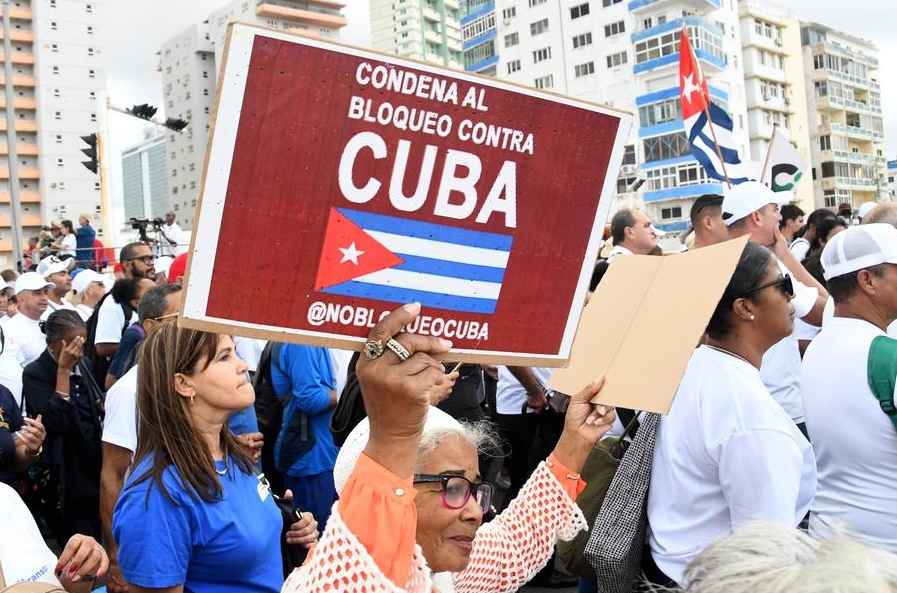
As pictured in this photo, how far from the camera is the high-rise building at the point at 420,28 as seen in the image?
10694cm

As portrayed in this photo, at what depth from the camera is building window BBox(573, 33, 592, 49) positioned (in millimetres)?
58875

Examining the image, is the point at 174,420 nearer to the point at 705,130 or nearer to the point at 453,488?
the point at 453,488

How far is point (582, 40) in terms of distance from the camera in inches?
2345

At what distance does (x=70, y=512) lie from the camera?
511cm

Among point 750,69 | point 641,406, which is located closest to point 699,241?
point 641,406

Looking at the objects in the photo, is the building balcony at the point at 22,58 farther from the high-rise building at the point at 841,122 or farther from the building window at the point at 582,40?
the high-rise building at the point at 841,122

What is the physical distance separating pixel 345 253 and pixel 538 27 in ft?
211

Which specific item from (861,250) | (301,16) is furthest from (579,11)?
(861,250)

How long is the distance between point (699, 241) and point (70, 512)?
14.1 feet

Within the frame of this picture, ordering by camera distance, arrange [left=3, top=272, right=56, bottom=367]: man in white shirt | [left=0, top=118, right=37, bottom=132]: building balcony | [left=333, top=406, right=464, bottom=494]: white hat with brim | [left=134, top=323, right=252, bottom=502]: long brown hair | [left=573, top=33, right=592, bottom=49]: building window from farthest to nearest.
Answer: [left=0, top=118, right=37, bottom=132]: building balcony
[left=573, top=33, right=592, bottom=49]: building window
[left=3, top=272, right=56, bottom=367]: man in white shirt
[left=134, top=323, right=252, bottom=502]: long brown hair
[left=333, top=406, right=464, bottom=494]: white hat with brim

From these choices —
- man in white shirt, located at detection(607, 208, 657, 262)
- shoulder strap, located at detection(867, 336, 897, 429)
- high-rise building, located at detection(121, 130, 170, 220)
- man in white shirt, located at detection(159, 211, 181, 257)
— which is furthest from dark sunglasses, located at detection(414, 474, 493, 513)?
high-rise building, located at detection(121, 130, 170, 220)

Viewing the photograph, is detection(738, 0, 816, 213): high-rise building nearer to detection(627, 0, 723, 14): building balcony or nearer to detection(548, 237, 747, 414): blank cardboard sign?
detection(627, 0, 723, 14): building balcony

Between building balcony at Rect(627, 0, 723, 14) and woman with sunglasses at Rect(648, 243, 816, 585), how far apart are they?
56.7m

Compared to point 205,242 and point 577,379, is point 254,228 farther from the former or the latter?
point 577,379
